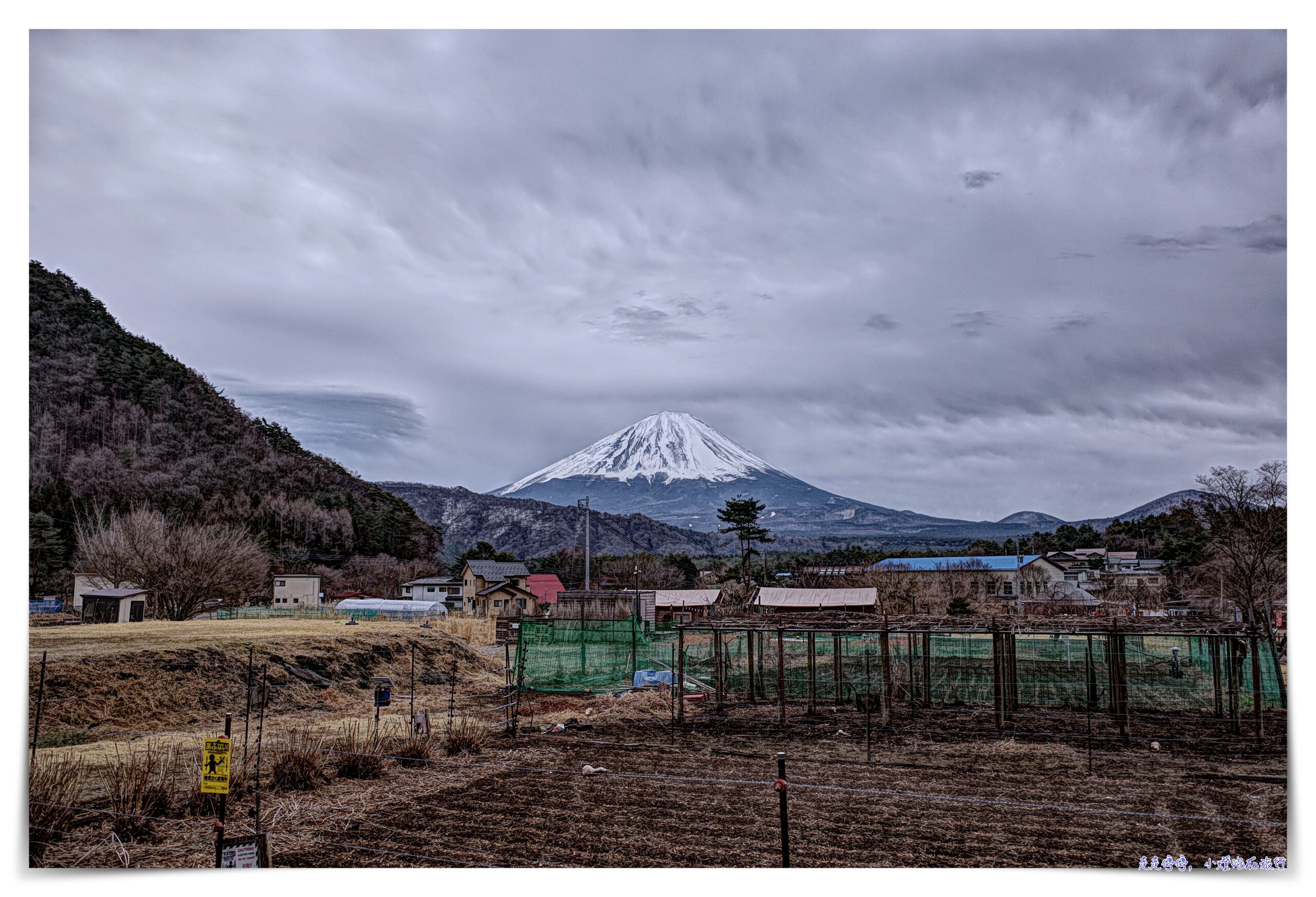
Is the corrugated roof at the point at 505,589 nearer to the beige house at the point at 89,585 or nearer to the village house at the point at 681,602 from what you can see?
the village house at the point at 681,602

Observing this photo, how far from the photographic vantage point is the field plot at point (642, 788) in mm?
6816

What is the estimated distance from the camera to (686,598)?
4097 centimetres

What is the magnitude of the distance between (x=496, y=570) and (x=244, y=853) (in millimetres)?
48665

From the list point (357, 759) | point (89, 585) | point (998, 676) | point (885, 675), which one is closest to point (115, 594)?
point (89, 585)

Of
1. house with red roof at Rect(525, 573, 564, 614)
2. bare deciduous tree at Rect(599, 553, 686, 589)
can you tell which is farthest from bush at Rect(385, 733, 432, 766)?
bare deciduous tree at Rect(599, 553, 686, 589)

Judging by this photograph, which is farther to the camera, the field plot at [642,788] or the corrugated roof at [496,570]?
the corrugated roof at [496,570]

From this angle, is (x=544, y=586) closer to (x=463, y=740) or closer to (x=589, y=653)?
(x=589, y=653)

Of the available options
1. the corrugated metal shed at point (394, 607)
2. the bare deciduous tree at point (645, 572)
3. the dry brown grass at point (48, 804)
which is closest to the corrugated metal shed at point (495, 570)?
the bare deciduous tree at point (645, 572)

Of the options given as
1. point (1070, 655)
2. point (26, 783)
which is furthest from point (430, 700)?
point (1070, 655)

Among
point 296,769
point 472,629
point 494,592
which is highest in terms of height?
point 296,769

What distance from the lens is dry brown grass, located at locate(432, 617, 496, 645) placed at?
28719 millimetres

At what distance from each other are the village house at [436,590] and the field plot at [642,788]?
37.5m

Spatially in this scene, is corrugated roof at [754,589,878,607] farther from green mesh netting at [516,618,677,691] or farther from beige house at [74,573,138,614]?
beige house at [74,573,138,614]

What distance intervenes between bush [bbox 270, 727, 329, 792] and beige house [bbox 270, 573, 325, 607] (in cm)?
3936
